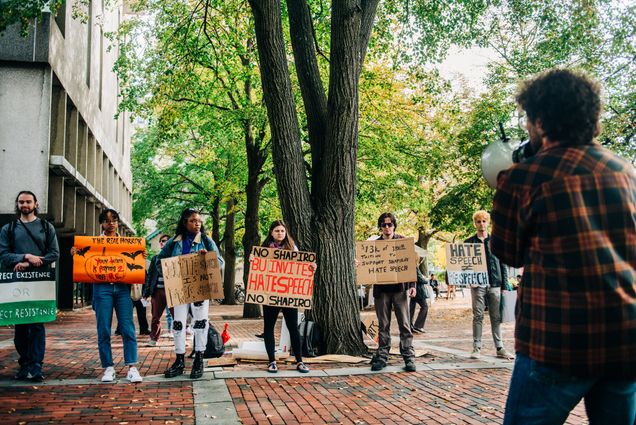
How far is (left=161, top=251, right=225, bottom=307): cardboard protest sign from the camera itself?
7.31m

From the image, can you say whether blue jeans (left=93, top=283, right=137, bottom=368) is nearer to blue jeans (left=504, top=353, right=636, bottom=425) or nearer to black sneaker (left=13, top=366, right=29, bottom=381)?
black sneaker (left=13, top=366, right=29, bottom=381)

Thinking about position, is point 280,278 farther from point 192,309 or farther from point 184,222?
point 184,222

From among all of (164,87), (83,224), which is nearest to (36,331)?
(164,87)

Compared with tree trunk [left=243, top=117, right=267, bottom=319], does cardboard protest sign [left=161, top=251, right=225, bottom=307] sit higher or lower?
lower

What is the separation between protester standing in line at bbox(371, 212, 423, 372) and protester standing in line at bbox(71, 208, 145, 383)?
2954 mm

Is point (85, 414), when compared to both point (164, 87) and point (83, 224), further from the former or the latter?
point (83, 224)

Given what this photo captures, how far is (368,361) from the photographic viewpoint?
8641 millimetres

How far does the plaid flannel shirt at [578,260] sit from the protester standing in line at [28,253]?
20.9 feet

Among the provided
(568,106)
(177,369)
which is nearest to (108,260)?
(177,369)

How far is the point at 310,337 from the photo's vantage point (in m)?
8.99

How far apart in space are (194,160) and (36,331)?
28072 millimetres

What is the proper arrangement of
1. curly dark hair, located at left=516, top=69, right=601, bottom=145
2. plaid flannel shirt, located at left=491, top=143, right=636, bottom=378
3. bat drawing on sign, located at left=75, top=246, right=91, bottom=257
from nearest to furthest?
plaid flannel shirt, located at left=491, top=143, right=636, bottom=378
curly dark hair, located at left=516, top=69, right=601, bottom=145
bat drawing on sign, located at left=75, top=246, right=91, bottom=257

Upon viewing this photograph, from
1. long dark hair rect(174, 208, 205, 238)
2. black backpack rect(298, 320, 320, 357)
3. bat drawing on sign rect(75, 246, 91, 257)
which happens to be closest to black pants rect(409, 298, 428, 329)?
black backpack rect(298, 320, 320, 357)

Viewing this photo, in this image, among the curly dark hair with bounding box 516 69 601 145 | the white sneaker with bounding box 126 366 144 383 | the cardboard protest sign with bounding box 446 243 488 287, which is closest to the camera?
the curly dark hair with bounding box 516 69 601 145
